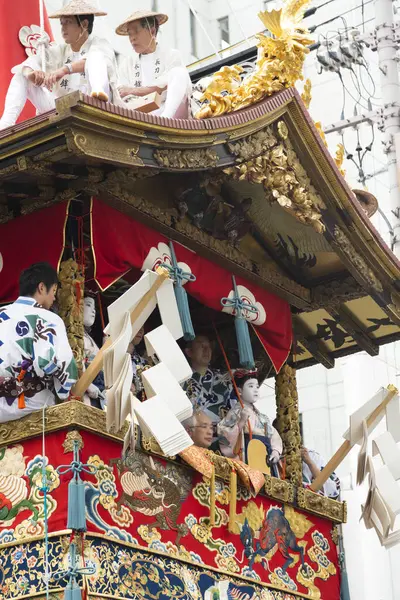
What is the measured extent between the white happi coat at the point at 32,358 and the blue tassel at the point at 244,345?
1716mm

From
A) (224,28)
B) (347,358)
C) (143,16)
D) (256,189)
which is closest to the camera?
(256,189)

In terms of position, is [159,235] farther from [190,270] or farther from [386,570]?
[386,570]

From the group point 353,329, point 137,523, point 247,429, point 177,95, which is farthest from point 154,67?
point 137,523

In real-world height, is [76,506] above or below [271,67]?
below

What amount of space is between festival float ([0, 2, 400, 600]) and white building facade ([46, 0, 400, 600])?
6.90 metres

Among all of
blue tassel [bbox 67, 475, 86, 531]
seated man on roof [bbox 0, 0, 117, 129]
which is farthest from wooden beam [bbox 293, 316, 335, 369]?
blue tassel [bbox 67, 475, 86, 531]

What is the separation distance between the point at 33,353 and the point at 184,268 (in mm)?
1667

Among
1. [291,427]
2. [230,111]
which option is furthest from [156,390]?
[291,427]

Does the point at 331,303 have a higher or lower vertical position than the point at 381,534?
higher

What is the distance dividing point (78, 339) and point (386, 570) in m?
11.4

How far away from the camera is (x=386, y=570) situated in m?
18.5

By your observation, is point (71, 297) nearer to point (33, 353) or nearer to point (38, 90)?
point (33, 353)

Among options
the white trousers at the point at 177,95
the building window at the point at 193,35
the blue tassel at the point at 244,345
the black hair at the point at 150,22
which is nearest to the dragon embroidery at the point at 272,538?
the blue tassel at the point at 244,345

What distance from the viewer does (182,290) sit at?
351 inches
